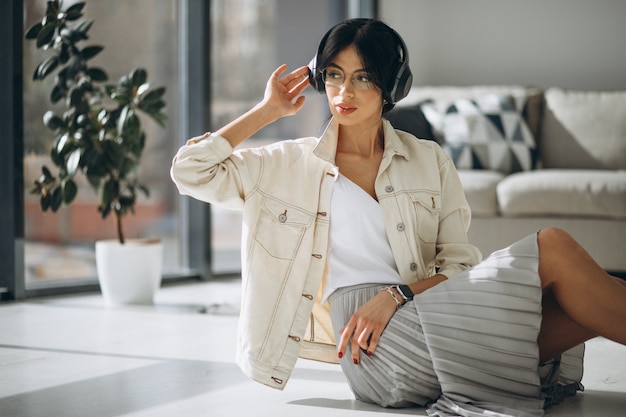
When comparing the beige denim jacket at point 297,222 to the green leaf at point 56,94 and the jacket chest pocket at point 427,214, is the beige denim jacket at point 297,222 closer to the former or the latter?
the jacket chest pocket at point 427,214

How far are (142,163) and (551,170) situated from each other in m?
2.21

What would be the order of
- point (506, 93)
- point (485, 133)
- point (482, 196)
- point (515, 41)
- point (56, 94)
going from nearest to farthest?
point (56, 94), point (482, 196), point (485, 133), point (506, 93), point (515, 41)

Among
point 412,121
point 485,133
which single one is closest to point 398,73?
point 412,121

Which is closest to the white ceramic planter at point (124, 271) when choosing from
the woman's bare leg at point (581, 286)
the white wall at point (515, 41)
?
the woman's bare leg at point (581, 286)

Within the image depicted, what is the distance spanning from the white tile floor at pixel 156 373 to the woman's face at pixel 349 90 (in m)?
0.72

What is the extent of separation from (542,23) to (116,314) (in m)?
3.35

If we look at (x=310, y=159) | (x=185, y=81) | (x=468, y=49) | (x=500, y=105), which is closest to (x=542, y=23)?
(x=468, y=49)

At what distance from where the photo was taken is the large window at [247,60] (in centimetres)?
474

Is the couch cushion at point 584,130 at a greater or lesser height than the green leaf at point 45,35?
lesser

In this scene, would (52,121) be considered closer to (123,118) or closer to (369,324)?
(123,118)

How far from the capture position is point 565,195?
384 centimetres

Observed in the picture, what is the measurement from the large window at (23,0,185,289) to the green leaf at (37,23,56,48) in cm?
27

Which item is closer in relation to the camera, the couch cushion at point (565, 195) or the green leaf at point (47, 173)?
the green leaf at point (47, 173)

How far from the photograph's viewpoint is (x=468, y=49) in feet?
17.8
